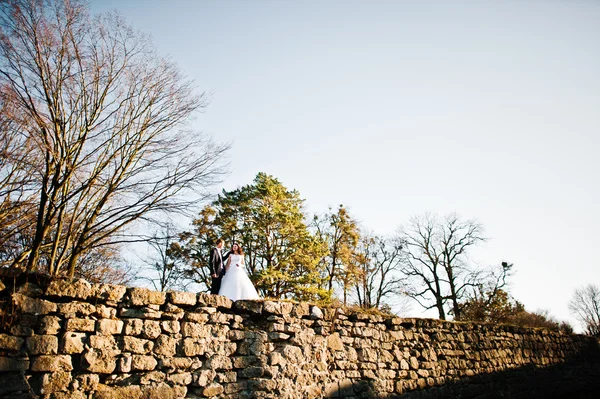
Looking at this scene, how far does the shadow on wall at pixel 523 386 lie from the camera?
6.01 meters

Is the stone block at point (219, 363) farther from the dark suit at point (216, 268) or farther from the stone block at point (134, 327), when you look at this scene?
the dark suit at point (216, 268)

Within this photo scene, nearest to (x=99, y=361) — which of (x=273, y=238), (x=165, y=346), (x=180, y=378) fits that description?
(x=165, y=346)

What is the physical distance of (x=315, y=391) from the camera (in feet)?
16.2

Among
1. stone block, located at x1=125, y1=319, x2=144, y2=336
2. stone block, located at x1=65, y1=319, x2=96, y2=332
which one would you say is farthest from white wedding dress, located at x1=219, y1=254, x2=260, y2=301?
stone block, located at x1=65, y1=319, x2=96, y2=332

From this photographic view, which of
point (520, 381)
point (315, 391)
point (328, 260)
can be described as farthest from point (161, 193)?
point (328, 260)

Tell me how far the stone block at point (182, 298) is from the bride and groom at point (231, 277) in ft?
7.65

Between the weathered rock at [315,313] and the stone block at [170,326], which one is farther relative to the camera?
the weathered rock at [315,313]

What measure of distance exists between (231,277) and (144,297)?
2.98m

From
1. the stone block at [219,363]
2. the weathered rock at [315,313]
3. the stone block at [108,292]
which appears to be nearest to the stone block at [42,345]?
the stone block at [108,292]

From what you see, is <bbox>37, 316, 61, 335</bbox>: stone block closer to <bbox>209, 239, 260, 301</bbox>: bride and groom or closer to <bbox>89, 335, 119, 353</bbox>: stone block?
<bbox>89, 335, 119, 353</bbox>: stone block

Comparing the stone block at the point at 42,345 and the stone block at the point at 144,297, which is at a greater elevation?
the stone block at the point at 144,297

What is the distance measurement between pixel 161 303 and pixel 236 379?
55.5 inches

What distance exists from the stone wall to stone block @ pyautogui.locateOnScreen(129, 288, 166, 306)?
0.04 ft

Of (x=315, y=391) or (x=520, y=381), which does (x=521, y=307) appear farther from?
(x=315, y=391)
